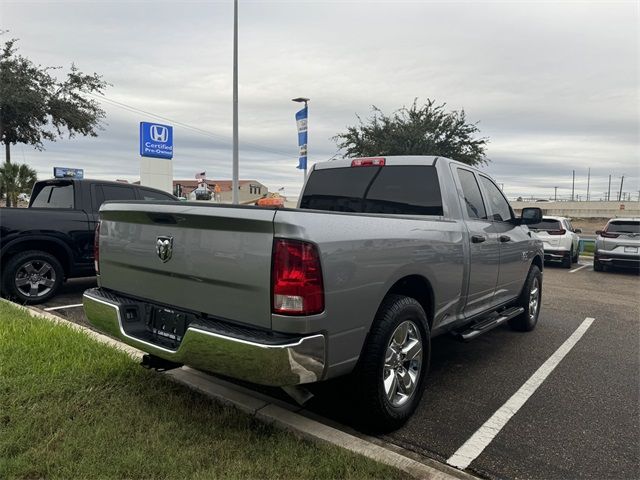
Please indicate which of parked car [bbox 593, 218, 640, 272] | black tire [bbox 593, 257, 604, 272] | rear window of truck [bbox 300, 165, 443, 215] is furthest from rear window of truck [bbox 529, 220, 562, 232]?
rear window of truck [bbox 300, 165, 443, 215]

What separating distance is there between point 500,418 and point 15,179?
35.2 metres

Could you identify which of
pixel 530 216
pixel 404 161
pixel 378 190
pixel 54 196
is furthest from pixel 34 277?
pixel 530 216

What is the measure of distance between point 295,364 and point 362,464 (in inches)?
27.5

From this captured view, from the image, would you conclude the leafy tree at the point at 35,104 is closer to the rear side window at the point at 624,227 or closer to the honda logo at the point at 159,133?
the honda logo at the point at 159,133

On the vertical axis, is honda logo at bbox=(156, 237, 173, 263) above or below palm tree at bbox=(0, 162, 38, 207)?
below

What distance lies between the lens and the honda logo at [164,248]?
3051 millimetres

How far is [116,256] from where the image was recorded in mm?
3498

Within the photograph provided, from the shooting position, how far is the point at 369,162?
459 centimetres

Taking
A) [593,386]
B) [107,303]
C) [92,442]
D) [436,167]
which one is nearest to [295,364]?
[92,442]

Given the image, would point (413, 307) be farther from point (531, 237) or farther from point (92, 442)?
point (531, 237)

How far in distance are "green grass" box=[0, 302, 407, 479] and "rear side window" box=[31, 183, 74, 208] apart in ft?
12.1

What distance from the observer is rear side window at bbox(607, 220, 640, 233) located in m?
12.7

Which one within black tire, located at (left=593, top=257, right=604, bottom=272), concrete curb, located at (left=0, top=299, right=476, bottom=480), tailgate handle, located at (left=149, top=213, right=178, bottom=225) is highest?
tailgate handle, located at (left=149, top=213, right=178, bottom=225)

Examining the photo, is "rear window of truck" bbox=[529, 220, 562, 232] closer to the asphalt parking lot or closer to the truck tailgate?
the asphalt parking lot
